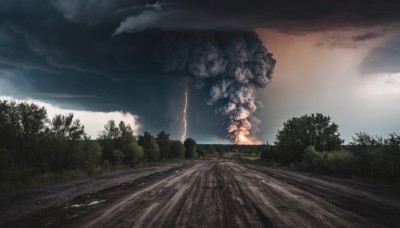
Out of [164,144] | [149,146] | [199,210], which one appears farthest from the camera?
[164,144]

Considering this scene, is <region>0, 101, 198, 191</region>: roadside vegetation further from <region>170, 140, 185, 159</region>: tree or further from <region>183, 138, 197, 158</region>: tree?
<region>183, 138, 197, 158</region>: tree

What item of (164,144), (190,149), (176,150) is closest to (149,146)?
(164,144)

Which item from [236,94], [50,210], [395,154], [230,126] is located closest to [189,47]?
[236,94]

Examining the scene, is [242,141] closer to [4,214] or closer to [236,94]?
[236,94]

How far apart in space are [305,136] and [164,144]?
34353 mm

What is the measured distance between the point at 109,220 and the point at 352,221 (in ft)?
17.2

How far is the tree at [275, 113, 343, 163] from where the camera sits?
4109cm

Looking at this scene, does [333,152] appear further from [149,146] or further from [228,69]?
[228,69]

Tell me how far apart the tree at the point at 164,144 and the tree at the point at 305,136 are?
92.4 feet

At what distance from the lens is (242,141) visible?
99.4 metres

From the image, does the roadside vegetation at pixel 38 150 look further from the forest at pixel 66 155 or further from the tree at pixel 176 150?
the tree at pixel 176 150

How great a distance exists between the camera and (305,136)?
43938 mm

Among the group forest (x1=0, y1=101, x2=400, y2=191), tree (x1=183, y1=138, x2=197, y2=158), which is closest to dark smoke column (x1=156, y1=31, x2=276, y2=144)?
tree (x1=183, y1=138, x2=197, y2=158)

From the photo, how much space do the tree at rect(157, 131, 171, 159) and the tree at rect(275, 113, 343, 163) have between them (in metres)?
28.2
